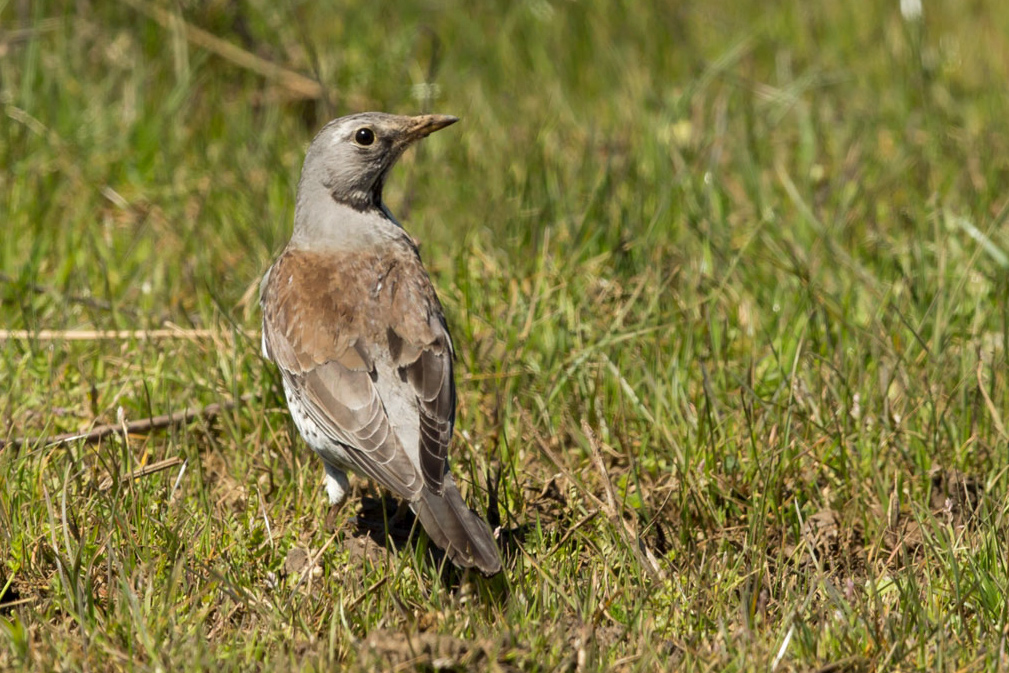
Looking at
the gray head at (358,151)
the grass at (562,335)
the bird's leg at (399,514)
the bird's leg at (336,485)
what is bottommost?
the bird's leg at (399,514)

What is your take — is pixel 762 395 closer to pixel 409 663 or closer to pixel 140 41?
pixel 409 663

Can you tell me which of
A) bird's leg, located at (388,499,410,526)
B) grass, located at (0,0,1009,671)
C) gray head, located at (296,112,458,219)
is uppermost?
gray head, located at (296,112,458,219)

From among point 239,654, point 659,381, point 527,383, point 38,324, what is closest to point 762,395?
point 659,381

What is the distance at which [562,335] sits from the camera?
574 cm

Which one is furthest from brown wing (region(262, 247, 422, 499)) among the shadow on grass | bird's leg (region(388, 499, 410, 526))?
bird's leg (region(388, 499, 410, 526))

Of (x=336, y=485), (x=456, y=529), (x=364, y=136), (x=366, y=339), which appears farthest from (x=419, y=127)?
(x=456, y=529)

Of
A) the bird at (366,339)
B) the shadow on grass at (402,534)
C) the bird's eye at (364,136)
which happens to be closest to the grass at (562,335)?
the shadow on grass at (402,534)

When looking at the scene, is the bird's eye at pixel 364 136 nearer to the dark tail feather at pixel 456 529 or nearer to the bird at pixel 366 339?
the bird at pixel 366 339

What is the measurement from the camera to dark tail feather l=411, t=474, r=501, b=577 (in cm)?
404

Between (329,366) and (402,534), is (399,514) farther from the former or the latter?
(329,366)

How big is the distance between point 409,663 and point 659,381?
200 cm

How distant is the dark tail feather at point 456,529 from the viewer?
4.04m

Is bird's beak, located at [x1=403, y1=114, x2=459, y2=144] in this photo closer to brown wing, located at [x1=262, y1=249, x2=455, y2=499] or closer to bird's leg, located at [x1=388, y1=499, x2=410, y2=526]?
brown wing, located at [x1=262, y1=249, x2=455, y2=499]

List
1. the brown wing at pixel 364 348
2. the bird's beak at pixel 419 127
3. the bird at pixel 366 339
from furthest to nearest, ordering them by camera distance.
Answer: the bird's beak at pixel 419 127, the brown wing at pixel 364 348, the bird at pixel 366 339
